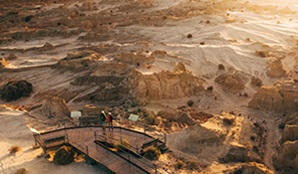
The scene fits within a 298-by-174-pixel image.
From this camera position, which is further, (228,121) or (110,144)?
(228,121)

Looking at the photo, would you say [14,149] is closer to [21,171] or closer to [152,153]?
[21,171]

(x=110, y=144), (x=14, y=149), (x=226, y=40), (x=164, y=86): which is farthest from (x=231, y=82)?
(x=14, y=149)

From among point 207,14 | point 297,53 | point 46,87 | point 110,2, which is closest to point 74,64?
point 46,87

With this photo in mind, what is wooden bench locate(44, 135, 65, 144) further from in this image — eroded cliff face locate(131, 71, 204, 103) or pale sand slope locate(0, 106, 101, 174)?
eroded cliff face locate(131, 71, 204, 103)

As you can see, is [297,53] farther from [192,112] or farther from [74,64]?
[74,64]

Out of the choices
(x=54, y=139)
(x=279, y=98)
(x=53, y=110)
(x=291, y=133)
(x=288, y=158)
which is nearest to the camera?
(x=288, y=158)

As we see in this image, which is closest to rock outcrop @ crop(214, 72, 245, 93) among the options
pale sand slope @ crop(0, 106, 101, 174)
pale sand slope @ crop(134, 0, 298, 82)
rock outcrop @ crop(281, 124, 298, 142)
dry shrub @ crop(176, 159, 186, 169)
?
pale sand slope @ crop(134, 0, 298, 82)

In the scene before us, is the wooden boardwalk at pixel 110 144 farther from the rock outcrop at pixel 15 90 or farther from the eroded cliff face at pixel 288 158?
the rock outcrop at pixel 15 90
